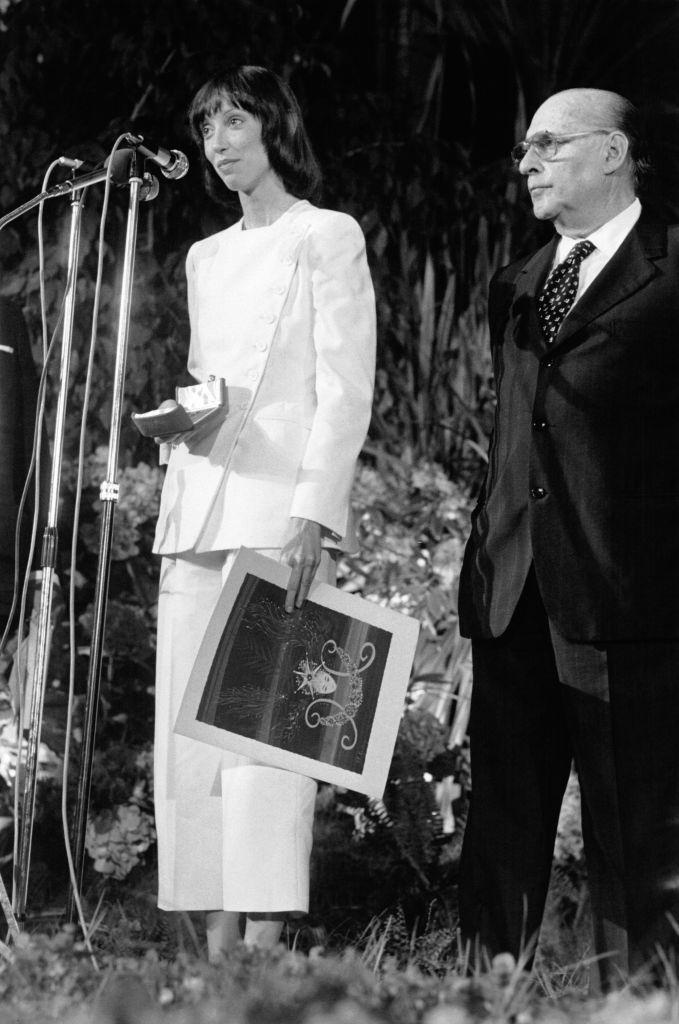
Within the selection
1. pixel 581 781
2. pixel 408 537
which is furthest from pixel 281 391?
pixel 408 537

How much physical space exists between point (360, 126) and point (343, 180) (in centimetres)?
25

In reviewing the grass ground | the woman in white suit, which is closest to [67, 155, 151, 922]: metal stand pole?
the woman in white suit

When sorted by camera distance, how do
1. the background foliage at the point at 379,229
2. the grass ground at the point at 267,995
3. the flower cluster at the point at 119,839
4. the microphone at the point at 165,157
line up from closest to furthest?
the grass ground at the point at 267,995
the microphone at the point at 165,157
the flower cluster at the point at 119,839
the background foliage at the point at 379,229

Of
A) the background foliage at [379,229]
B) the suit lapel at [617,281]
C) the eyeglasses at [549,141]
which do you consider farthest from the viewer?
the background foliage at [379,229]

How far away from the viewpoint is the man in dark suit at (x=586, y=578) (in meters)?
1.95

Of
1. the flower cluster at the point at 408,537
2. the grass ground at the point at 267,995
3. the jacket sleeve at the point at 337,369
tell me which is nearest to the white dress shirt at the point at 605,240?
the jacket sleeve at the point at 337,369

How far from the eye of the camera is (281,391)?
225 cm

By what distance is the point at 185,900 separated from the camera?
218 centimetres

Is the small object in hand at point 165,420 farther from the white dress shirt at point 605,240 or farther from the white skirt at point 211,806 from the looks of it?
the white dress shirt at point 605,240

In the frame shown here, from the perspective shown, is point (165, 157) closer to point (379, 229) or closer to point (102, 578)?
point (102, 578)

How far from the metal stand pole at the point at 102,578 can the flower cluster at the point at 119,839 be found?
89 cm

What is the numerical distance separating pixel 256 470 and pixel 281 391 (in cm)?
14

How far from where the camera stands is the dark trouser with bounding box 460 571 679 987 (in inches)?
75.9

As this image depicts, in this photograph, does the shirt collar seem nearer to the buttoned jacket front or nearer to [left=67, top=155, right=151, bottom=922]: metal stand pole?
the buttoned jacket front
